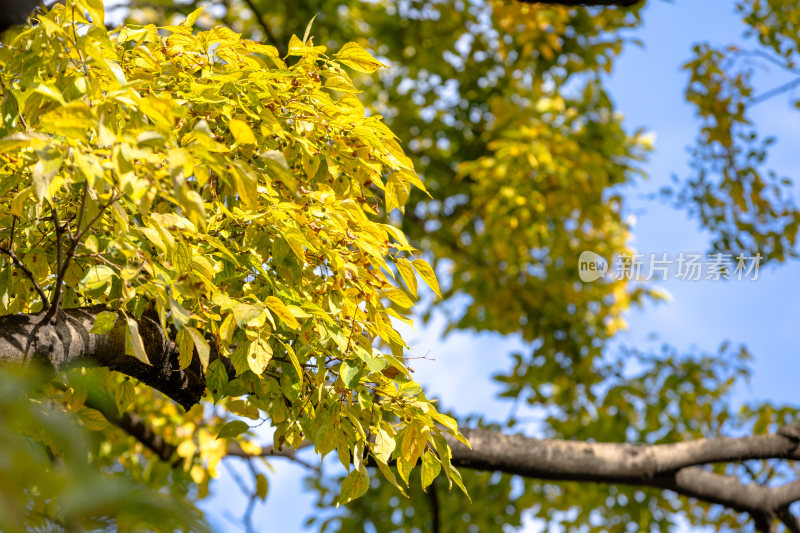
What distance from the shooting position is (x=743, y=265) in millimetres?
4211

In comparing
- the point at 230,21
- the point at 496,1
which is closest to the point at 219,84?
the point at 496,1

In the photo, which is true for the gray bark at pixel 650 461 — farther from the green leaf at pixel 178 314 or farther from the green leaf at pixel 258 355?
the green leaf at pixel 178 314

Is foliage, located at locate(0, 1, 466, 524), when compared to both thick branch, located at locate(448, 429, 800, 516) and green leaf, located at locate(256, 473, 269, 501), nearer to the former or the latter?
thick branch, located at locate(448, 429, 800, 516)

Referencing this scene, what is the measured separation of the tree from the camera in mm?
1201

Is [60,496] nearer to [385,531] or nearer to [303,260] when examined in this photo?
[303,260]

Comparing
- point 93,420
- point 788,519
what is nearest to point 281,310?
point 93,420

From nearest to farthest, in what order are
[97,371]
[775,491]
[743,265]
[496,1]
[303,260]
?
[303,260], [97,371], [775,491], [743,265], [496,1]

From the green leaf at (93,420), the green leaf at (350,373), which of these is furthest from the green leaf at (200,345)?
the green leaf at (93,420)

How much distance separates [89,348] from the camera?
4.77ft

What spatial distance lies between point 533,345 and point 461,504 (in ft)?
5.63

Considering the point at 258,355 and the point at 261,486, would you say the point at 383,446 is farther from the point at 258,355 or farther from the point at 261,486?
→ the point at 261,486

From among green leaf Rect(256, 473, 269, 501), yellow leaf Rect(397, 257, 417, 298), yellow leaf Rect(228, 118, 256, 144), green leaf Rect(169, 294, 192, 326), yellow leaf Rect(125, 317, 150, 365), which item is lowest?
yellow leaf Rect(125, 317, 150, 365)

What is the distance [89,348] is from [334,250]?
504 millimetres

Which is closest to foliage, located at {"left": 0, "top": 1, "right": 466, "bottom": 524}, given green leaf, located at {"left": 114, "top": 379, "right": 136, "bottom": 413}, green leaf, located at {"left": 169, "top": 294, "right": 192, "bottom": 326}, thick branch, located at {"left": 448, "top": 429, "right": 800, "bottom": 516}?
green leaf, located at {"left": 169, "top": 294, "right": 192, "bottom": 326}
